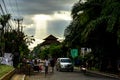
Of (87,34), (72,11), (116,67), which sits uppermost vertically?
(72,11)

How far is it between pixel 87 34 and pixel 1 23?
148 ft

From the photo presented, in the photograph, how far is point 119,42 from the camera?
40375 millimetres

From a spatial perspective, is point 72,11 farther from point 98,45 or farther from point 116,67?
point 116,67

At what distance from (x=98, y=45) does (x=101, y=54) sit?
1.34 meters

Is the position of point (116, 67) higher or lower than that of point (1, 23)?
lower

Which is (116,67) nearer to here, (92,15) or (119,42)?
(92,15)

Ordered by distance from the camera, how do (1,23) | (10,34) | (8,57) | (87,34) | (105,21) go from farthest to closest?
(10,34) → (1,23) → (8,57) → (87,34) → (105,21)

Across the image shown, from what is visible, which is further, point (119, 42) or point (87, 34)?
point (87, 34)

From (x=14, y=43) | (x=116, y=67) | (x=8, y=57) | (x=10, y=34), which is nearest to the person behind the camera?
(x=116, y=67)

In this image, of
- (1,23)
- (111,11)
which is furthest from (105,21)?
(1,23)

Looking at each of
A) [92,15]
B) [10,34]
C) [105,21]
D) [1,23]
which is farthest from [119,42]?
[10,34]

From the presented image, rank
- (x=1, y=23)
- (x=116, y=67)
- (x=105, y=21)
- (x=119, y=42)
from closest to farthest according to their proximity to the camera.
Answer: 1. (x=119, y=42)
2. (x=105, y=21)
3. (x=116, y=67)
4. (x=1, y=23)

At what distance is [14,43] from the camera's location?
81000 mm

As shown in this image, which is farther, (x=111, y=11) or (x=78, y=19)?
(x=78, y=19)
